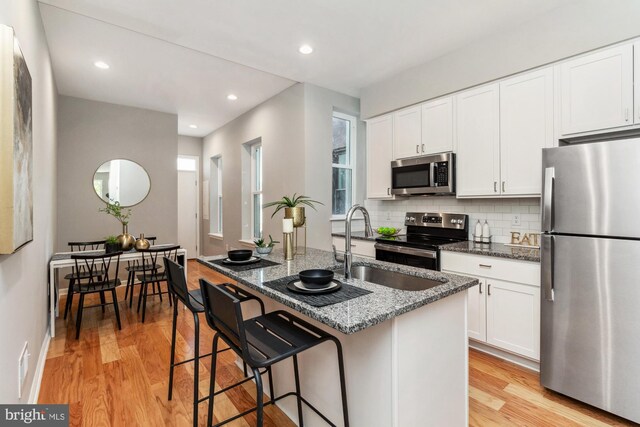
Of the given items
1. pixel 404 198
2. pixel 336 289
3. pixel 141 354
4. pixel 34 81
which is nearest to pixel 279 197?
pixel 404 198

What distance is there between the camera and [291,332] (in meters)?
1.40

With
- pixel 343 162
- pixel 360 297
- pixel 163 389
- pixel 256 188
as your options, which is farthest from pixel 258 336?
pixel 256 188

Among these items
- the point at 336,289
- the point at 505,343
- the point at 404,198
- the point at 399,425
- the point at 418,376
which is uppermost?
the point at 404,198

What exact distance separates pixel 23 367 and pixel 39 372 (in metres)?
0.68

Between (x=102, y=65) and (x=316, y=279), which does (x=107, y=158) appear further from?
(x=316, y=279)

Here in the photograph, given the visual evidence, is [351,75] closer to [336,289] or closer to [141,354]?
[336,289]

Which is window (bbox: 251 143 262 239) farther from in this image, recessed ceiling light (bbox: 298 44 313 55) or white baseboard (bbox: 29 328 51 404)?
white baseboard (bbox: 29 328 51 404)

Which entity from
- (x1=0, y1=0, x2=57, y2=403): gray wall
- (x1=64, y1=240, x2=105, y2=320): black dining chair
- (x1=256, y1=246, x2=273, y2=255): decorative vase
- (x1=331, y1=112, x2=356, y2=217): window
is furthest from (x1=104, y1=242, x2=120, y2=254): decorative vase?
(x1=331, y1=112, x2=356, y2=217): window

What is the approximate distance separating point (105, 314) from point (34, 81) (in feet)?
8.39

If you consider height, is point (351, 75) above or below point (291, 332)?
above

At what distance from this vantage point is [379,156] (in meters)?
3.83

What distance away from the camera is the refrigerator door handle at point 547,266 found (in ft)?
6.65

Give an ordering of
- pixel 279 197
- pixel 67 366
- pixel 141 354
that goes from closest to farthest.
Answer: pixel 67 366 < pixel 141 354 < pixel 279 197

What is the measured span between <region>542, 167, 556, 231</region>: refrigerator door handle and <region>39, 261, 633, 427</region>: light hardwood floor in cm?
113
